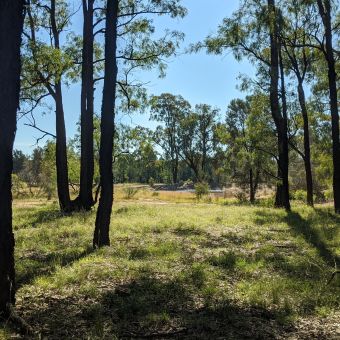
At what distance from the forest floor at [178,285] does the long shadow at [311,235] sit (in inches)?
2.0

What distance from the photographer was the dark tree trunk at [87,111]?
1859 cm

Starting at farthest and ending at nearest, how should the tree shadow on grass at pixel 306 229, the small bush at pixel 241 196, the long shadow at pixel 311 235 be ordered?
the small bush at pixel 241 196 → the tree shadow on grass at pixel 306 229 → the long shadow at pixel 311 235

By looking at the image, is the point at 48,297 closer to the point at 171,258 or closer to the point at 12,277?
the point at 12,277

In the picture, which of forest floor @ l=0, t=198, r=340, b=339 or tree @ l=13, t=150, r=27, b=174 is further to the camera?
tree @ l=13, t=150, r=27, b=174

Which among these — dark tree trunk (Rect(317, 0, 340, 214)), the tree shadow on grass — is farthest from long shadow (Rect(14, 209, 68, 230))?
dark tree trunk (Rect(317, 0, 340, 214))

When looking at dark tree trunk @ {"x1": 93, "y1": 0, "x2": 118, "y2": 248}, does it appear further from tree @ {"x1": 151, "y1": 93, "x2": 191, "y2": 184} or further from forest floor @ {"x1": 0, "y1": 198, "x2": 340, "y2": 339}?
tree @ {"x1": 151, "y1": 93, "x2": 191, "y2": 184}

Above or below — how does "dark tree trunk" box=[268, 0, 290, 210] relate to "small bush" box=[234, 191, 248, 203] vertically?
above

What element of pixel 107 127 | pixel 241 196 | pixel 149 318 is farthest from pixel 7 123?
pixel 241 196

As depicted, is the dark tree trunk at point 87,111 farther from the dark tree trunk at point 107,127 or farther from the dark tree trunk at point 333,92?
the dark tree trunk at point 333,92

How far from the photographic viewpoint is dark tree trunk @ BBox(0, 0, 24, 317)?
5.36m

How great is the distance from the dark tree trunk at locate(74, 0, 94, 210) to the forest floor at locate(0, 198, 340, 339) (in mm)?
6736

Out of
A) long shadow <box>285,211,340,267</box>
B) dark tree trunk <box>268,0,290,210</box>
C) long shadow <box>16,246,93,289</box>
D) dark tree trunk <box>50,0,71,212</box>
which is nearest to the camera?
long shadow <box>16,246,93,289</box>

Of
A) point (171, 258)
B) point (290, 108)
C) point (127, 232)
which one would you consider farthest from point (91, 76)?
point (290, 108)

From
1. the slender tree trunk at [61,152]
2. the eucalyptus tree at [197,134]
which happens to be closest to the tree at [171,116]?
the eucalyptus tree at [197,134]
